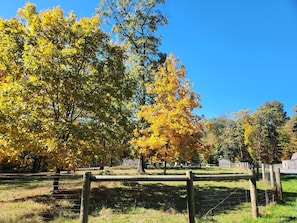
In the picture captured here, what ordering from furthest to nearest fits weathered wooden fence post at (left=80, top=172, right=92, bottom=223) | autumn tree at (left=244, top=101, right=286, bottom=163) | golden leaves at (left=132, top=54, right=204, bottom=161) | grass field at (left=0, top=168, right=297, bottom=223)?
1. autumn tree at (left=244, top=101, right=286, bottom=163)
2. golden leaves at (left=132, top=54, right=204, bottom=161)
3. grass field at (left=0, top=168, right=297, bottom=223)
4. weathered wooden fence post at (left=80, top=172, right=92, bottom=223)

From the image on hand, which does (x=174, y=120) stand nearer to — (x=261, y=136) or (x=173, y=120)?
(x=173, y=120)

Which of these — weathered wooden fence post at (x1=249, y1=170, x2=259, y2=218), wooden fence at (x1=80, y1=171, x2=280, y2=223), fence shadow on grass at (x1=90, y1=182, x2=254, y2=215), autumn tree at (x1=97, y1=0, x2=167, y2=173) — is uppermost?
autumn tree at (x1=97, y1=0, x2=167, y2=173)

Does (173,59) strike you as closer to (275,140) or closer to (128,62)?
(128,62)

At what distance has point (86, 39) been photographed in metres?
9.69

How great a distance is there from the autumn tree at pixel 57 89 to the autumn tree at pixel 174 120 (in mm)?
3318

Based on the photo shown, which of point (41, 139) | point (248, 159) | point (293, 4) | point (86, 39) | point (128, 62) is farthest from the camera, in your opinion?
point (248, 159)

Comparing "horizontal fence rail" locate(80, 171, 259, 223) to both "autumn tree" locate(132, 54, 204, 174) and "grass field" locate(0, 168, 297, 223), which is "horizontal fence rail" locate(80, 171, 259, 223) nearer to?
"grass field" locate(0, 168, 297, 223)

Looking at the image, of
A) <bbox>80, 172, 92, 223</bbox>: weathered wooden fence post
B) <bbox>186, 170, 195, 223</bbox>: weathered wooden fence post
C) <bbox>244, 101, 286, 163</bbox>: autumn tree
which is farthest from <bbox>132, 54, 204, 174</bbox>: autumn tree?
<bbox>244, 101, 286, 163</bbox>: autumn tree

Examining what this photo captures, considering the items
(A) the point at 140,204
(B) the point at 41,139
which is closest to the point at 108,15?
(B) the point at 41,139

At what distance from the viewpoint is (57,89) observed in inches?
359

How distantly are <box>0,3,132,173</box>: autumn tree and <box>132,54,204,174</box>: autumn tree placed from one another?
3318 millimetres

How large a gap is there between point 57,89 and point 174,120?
21.3 feet

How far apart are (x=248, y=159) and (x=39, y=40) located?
57009 mm

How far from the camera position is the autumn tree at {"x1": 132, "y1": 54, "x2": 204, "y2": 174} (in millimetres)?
13117
